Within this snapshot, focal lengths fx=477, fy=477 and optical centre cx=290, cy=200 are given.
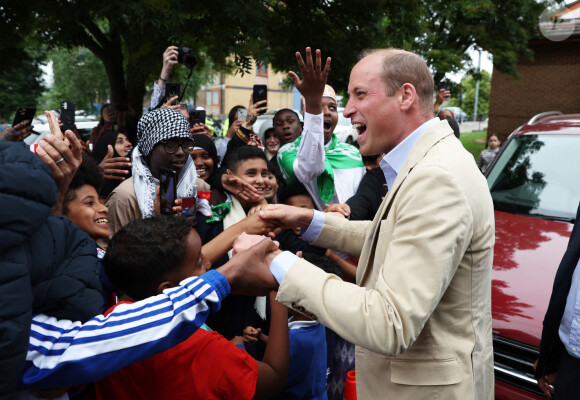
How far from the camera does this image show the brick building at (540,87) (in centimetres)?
1753

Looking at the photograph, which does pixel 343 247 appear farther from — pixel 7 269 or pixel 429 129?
pixel 7 269

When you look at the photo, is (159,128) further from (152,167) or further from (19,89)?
(19,89)

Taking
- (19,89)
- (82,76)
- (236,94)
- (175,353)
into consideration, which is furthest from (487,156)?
(236,94)

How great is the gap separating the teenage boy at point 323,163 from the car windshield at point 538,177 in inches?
55.0

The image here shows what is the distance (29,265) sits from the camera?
1.19 m

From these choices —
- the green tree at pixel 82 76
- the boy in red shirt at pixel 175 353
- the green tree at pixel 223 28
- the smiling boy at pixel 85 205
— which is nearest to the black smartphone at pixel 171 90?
the green tree at pixel 223 28

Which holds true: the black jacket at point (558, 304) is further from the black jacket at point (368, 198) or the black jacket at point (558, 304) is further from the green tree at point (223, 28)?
the green tree at point (223, 28)

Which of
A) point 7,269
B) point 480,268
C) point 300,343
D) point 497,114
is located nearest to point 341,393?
point 300,343

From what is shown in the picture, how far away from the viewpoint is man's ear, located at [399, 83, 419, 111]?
5.77ft

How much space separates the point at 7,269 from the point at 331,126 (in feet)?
11.3

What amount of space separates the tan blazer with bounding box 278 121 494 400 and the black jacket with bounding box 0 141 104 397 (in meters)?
0.64

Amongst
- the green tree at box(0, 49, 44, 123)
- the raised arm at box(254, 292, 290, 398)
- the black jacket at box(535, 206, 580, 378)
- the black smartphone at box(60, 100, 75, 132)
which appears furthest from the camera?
the green tree at box(0, 49, 44, 123)

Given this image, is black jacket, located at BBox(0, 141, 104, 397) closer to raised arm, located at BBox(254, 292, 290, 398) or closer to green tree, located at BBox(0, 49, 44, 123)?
raised arm, located at BBox(254, 292, 290, 398)

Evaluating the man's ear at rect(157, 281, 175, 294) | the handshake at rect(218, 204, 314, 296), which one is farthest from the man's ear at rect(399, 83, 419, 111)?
the man's ear at rect(157, 281, 175, 294)
